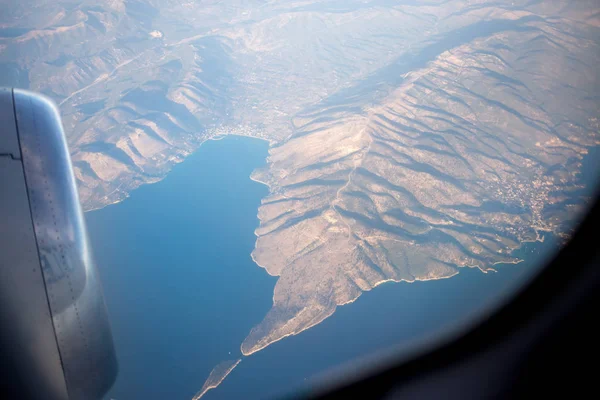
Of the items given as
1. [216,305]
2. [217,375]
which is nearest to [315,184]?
[216,305]

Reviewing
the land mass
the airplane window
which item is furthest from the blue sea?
the land mass

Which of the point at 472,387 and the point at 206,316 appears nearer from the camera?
the point at 472,387

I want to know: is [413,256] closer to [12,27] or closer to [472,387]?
[472,387]

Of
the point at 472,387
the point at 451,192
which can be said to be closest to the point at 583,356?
the point at 472,387

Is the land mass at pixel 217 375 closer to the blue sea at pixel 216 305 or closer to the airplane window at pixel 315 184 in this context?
the airplane window at pixel 315 184

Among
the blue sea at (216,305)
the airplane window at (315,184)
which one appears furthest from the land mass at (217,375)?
the blue sea at (216,305)

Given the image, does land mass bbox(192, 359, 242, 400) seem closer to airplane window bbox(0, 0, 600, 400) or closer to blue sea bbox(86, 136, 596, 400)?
airplane window bbox(0, 0, 600, 400)
